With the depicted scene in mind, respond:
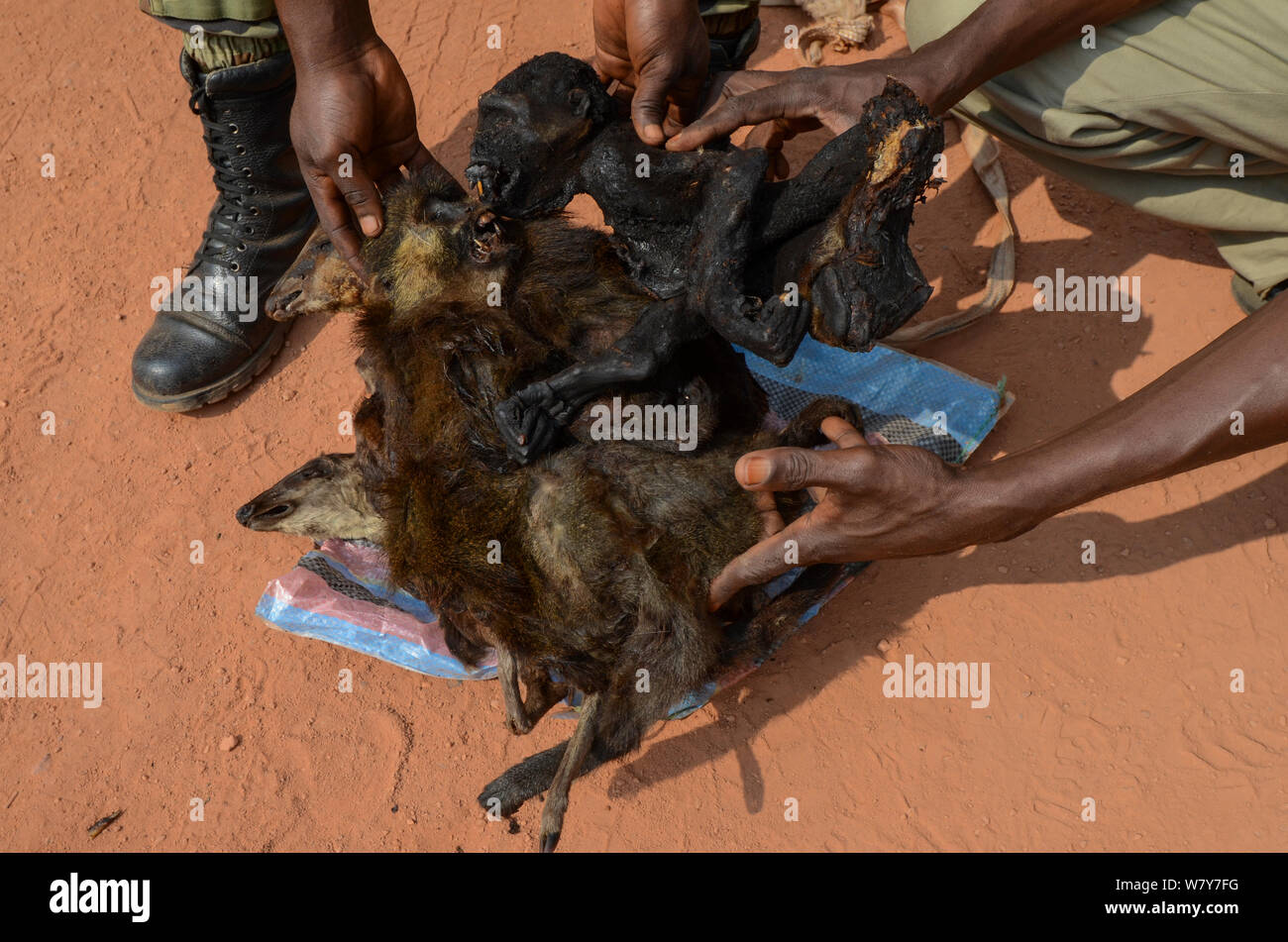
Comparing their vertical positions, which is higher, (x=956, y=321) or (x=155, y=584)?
(x=956, y=321)

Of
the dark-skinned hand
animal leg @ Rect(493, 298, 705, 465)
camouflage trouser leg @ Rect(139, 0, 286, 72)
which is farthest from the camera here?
camouflage trouser leg @ Rect(139, 0, 286, 72)

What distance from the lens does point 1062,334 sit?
4.39m

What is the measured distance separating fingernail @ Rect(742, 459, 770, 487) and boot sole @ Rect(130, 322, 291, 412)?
3004 mm

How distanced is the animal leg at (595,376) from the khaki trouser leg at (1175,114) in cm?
197

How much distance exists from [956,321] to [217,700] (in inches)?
151

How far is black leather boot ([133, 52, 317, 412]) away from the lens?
14.0ft

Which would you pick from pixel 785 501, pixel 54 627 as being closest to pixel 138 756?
pixel 54 627

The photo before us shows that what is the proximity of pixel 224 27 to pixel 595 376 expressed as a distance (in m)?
2.56

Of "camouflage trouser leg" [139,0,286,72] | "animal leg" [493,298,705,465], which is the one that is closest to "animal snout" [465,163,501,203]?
"animal leg" [493,298,705,465]

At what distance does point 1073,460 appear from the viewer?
2684mm

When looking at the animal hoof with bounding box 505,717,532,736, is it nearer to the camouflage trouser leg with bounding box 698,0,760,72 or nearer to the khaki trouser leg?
the camouflage trouser leg with bounding box 698,0,760,72

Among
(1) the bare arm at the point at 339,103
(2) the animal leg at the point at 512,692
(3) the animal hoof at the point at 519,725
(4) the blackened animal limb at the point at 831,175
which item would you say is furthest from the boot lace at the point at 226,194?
(4) the blackened animal limb at the point at 831,175

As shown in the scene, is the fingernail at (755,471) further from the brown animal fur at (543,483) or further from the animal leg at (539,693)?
the animal leg at (539,693)

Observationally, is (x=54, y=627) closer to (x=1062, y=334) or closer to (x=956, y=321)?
(x=956, y=321)
